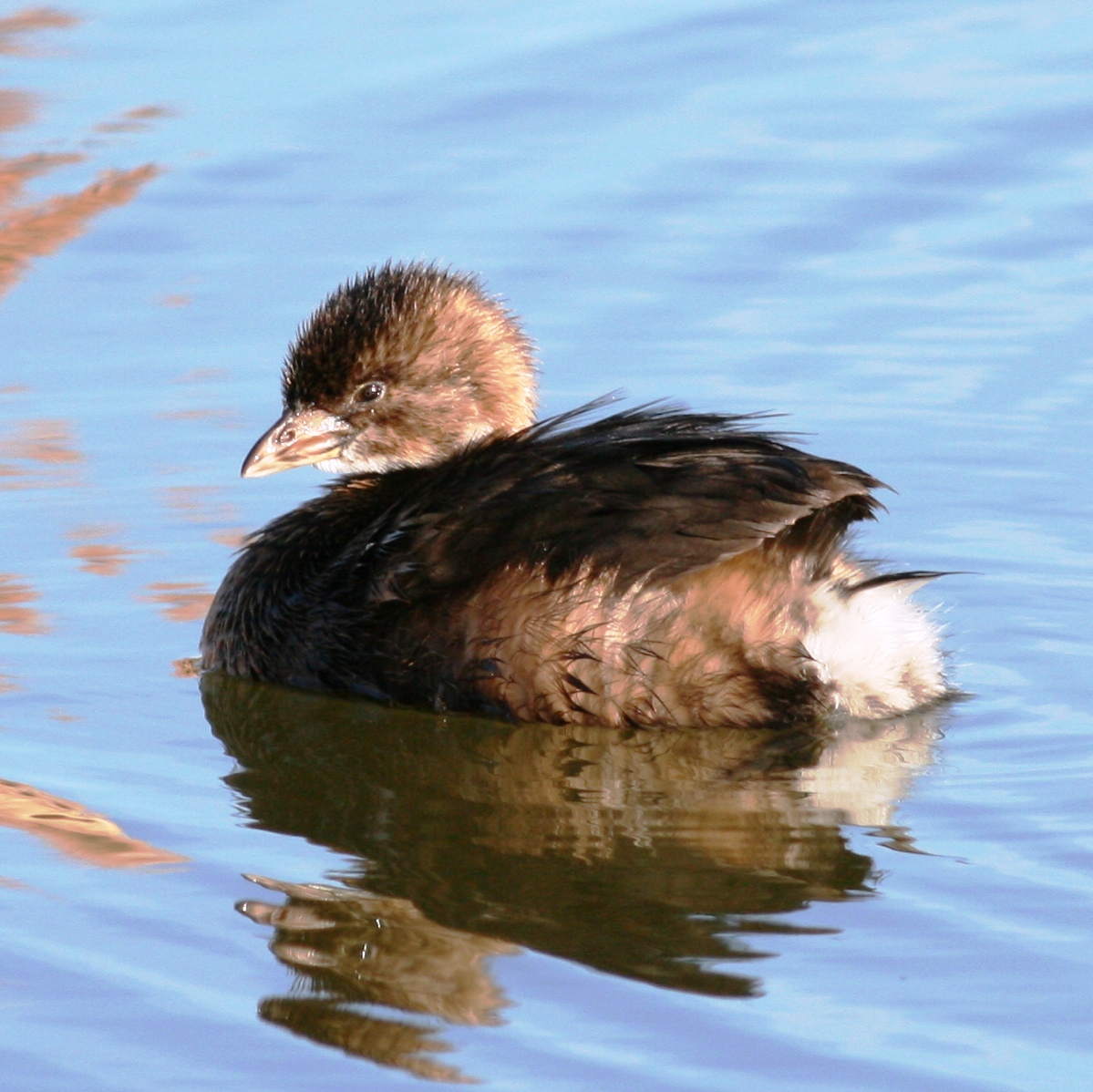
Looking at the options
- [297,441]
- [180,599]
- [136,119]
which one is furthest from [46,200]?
[297,441]

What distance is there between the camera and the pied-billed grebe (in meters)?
5.48

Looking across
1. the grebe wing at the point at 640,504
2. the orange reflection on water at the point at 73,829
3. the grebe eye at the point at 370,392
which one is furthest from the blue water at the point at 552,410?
the grebe eye at the point at 370,392

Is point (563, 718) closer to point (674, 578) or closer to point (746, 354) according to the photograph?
point (674, 578)

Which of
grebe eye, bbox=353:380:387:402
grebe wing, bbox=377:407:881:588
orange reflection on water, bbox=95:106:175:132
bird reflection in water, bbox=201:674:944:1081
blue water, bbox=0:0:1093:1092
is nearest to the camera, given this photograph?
blue water, bbox=0:0:1093:1092

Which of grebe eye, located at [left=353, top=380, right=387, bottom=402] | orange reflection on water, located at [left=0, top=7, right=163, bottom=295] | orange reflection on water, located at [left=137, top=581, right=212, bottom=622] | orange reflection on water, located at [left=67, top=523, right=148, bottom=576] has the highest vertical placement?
orange reflection on water, located at [left=0, top=7, right=163, bottom=295]

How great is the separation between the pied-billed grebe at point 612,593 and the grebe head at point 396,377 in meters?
0.40

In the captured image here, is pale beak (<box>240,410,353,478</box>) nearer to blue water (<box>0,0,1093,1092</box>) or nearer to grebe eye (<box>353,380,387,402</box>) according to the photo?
grebe eye (<box>353,380,387,402</box>)

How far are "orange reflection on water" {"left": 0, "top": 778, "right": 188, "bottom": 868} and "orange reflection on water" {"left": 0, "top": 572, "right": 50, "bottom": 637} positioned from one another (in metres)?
1.07

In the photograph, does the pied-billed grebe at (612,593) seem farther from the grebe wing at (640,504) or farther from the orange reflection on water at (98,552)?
the orange reflection on water at (98,552)

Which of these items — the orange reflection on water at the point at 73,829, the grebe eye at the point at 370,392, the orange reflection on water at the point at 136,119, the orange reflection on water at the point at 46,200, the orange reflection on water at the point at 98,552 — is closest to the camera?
the orange reflection on water at the point at 73,829

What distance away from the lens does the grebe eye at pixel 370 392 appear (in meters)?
6.56

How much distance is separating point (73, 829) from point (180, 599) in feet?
5.48

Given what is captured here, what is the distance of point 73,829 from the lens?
5137mm

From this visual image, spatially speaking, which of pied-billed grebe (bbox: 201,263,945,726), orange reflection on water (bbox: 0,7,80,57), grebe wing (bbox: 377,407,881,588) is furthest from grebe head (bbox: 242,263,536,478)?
orange reflection on water (bbox: 0,7,80,57)
